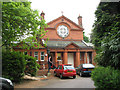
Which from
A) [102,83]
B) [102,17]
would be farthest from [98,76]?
[102,17]

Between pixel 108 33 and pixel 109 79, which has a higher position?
pixel 108 33

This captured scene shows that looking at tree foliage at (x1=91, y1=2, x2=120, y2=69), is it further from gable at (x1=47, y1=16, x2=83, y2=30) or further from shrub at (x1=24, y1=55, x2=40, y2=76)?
gable at (x1=47, y1=16, x2=83, y2=30)

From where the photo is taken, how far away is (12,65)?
35.4ft

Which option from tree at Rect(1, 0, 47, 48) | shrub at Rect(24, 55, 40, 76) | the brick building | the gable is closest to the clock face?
the brick building

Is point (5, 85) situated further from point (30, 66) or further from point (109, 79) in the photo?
point (30, 66)

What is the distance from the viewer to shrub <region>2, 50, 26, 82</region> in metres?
10.6

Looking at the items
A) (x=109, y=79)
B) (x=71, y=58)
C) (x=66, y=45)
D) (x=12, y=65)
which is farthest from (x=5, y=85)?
(x=71, y=58)

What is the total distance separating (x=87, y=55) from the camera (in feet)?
94.3

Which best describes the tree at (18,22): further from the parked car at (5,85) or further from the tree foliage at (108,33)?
the tree foliage at (108,33)

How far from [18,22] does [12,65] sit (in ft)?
11.8

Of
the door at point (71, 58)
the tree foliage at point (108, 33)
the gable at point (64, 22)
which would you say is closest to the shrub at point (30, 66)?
the tree foliage at point (108, 33)

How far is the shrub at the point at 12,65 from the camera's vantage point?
10555mm

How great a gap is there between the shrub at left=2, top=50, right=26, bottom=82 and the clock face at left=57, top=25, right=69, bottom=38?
18.3 meters

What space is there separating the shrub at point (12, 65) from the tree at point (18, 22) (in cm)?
126
